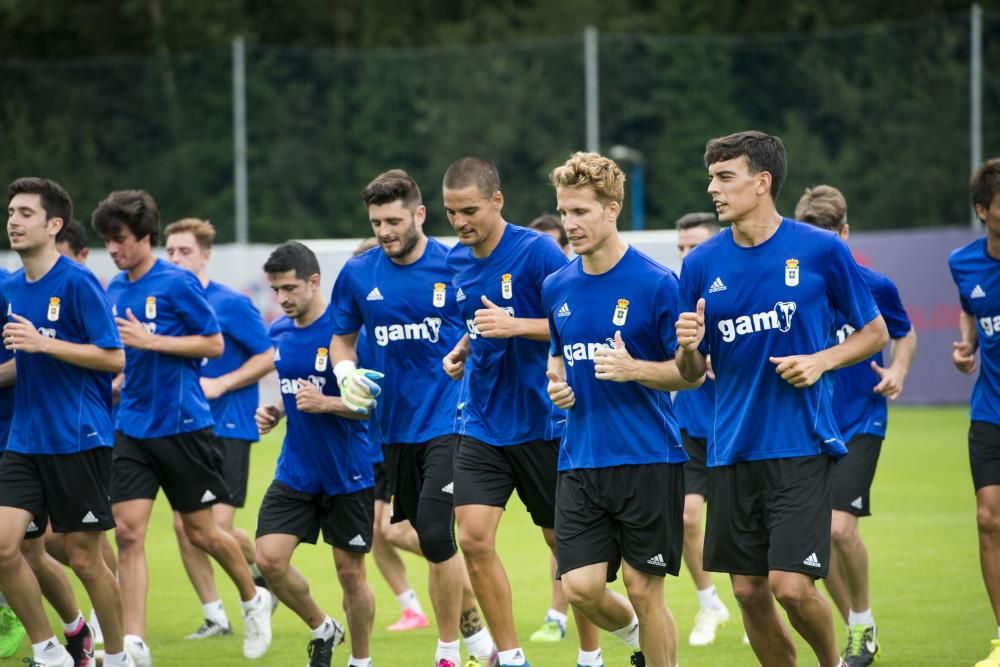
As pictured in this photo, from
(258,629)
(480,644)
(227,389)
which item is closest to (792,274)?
(480,644)

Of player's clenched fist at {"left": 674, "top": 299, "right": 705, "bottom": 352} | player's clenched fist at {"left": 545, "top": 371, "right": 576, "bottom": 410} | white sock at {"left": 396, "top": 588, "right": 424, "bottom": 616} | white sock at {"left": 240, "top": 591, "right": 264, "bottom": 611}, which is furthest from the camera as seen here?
white sock at {"left": 396, "top": 588, "right": 424, "bottom": 616}

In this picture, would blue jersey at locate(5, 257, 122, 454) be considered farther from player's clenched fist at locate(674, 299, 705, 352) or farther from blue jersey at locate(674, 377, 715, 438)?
blue jersey at locate(674, 377, 715, 438)

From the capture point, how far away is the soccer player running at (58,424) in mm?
7840

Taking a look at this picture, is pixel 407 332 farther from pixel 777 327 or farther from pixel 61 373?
pixel 777 327

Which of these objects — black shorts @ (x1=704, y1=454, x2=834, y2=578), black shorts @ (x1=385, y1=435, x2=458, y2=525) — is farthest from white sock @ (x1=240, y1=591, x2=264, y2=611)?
black shorts @ (x1=704, y1=454, x2=834, y2=578)

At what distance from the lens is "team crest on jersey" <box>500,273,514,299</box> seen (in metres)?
7.76

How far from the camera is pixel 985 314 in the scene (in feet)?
27.4

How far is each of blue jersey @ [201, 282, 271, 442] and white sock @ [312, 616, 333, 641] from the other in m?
2.51

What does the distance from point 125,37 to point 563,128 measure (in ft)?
47.2

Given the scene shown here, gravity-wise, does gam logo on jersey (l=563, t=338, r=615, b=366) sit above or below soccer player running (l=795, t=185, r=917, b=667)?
above

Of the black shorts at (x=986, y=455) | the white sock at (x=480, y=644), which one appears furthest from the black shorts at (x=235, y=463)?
the black shorts at (x=986, y=455)

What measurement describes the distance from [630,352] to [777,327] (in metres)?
0.74

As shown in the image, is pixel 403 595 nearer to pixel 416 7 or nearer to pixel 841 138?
pixel 841 138

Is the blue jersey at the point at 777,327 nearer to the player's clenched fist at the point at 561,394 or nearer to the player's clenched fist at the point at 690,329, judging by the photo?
the player's clenched fist at the point at 690,329
